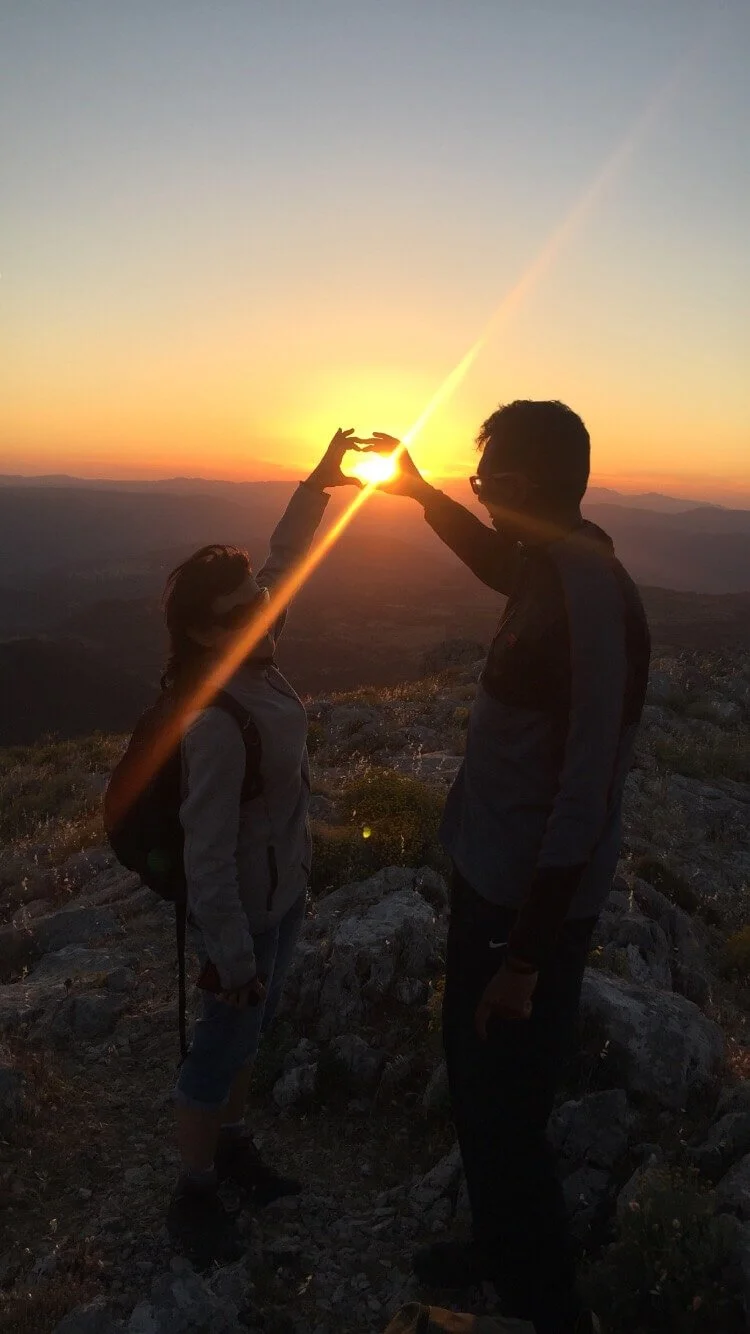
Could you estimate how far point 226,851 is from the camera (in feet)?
8.55

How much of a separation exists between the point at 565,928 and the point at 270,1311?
197 cm

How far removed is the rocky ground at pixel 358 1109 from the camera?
2867 millimetres

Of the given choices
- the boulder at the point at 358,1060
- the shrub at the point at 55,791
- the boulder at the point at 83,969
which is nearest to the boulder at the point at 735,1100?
the boulder at the point at 358,1060

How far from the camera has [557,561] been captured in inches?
85.5

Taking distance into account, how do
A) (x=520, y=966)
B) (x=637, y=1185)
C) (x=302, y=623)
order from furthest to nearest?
(x=302, y=623) < (x=637, y=1185) < (x=520, y=966)

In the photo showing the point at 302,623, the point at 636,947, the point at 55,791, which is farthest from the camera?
the point at 302,623

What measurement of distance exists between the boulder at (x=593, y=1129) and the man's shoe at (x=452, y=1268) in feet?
2.11

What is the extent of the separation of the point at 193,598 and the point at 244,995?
55.0 inches

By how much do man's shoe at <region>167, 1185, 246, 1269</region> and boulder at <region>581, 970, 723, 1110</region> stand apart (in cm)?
190

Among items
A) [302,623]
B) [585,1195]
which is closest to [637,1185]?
[585,1195]

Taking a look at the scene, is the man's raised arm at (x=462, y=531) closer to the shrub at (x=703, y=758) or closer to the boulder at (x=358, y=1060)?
the boulder at (x=358, y=1060)

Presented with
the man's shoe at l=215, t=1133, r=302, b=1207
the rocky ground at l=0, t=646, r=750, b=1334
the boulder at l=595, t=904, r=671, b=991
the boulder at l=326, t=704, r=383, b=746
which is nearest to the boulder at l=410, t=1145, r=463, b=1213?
the rocky ground at l=0, t=646, r=750, b=1334

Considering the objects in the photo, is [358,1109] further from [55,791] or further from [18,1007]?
[55,791]

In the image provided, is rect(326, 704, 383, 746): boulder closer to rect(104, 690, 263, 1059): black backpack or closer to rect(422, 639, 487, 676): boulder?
rect(104, 690, 263, 1059): black backpack
